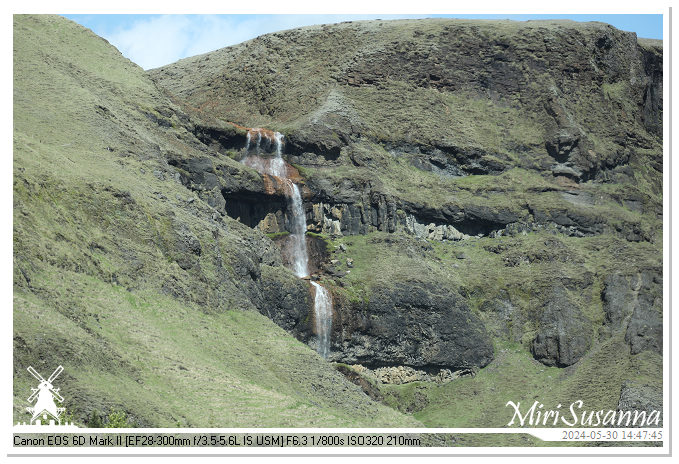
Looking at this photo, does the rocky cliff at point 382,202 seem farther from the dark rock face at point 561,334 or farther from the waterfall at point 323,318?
the waterfall at point 323,318

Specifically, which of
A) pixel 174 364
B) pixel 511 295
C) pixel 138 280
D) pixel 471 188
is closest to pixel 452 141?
pixel 471 188

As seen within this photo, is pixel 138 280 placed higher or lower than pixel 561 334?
lower

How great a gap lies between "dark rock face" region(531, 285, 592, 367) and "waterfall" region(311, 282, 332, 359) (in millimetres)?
17702

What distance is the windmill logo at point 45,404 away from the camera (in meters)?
48.2

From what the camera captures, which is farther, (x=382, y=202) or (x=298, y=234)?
(x=382, y=202)

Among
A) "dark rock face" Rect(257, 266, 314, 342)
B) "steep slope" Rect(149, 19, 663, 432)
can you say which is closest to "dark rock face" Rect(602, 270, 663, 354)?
"steep slope" Rect(149, 19, 663, 432)

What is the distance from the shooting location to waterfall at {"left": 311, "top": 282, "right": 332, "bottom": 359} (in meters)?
88.8

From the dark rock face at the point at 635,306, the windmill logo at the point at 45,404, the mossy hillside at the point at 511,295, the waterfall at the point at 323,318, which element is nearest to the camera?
the windmill logo at the point at 45,404

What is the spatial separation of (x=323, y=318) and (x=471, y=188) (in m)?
29.8

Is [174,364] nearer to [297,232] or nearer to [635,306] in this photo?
[297,232]

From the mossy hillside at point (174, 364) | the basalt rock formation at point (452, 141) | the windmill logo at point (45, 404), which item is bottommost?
the windmill logo at point (45, 404)

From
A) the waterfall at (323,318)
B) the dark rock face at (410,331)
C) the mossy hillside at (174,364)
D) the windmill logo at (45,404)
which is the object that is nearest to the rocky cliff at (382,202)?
the dark rock face at (410,331)

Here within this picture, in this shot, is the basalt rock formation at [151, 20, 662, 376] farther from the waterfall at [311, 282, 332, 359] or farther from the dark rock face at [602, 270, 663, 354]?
the waterfall at [311, 282, 332, 359]

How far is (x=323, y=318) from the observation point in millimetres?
89562
